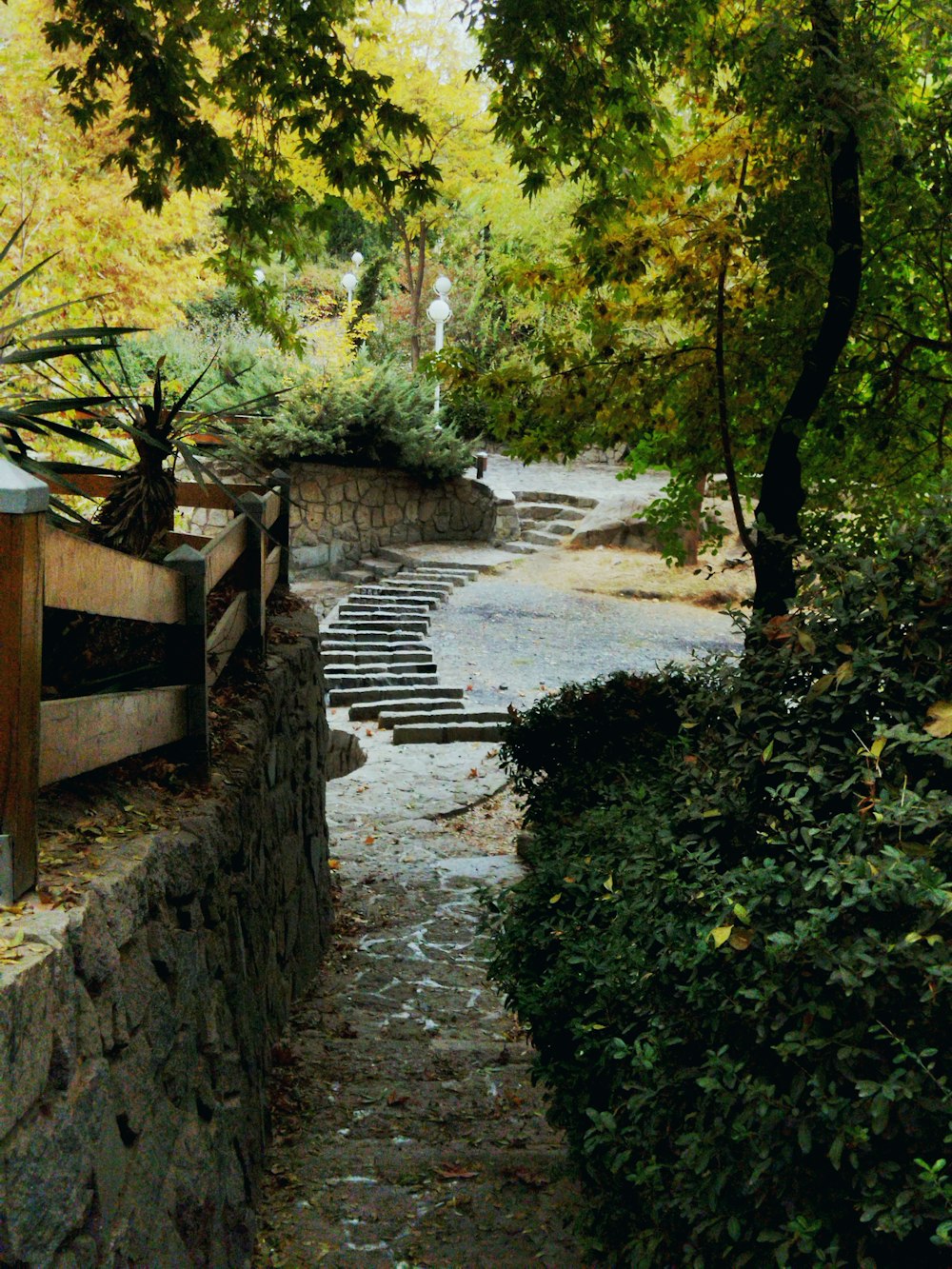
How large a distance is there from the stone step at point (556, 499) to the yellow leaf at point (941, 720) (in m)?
20.5

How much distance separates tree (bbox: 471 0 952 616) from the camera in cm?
571

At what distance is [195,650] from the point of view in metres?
3.62

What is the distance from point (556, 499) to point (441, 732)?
1201 centimetres

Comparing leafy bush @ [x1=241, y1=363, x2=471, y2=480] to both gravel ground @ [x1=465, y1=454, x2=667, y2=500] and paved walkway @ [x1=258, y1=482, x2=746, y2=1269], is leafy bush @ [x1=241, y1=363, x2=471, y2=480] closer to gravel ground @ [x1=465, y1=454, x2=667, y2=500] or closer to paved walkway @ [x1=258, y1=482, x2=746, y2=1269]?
gravel ground @ [x1=465, y1=454, x2=667, y2=500]

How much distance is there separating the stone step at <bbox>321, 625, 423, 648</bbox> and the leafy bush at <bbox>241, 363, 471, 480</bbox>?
17.6 ft

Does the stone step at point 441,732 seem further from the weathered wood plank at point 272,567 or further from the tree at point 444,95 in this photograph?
the tree at point 444,95

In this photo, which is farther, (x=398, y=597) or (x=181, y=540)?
(x=398, y=597)

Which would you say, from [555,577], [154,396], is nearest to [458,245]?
[555,577]

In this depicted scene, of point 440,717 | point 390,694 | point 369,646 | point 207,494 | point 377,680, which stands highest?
point 207,494

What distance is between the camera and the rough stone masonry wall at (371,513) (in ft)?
66.8

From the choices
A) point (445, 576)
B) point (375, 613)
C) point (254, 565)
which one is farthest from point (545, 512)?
point (254, 565)

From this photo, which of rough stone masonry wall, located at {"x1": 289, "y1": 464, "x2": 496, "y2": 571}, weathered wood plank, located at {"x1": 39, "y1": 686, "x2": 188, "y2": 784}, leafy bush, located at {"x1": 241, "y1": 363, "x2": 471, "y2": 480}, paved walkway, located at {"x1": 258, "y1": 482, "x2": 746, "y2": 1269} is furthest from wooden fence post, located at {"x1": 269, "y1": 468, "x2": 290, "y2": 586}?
leafy bush, located at {"x1": 241, "y1": 363, "x2": 471, "y2": 480}

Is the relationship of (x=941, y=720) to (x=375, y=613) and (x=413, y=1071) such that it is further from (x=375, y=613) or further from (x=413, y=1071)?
(x=375, y=613)

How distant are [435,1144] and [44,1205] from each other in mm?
2807
